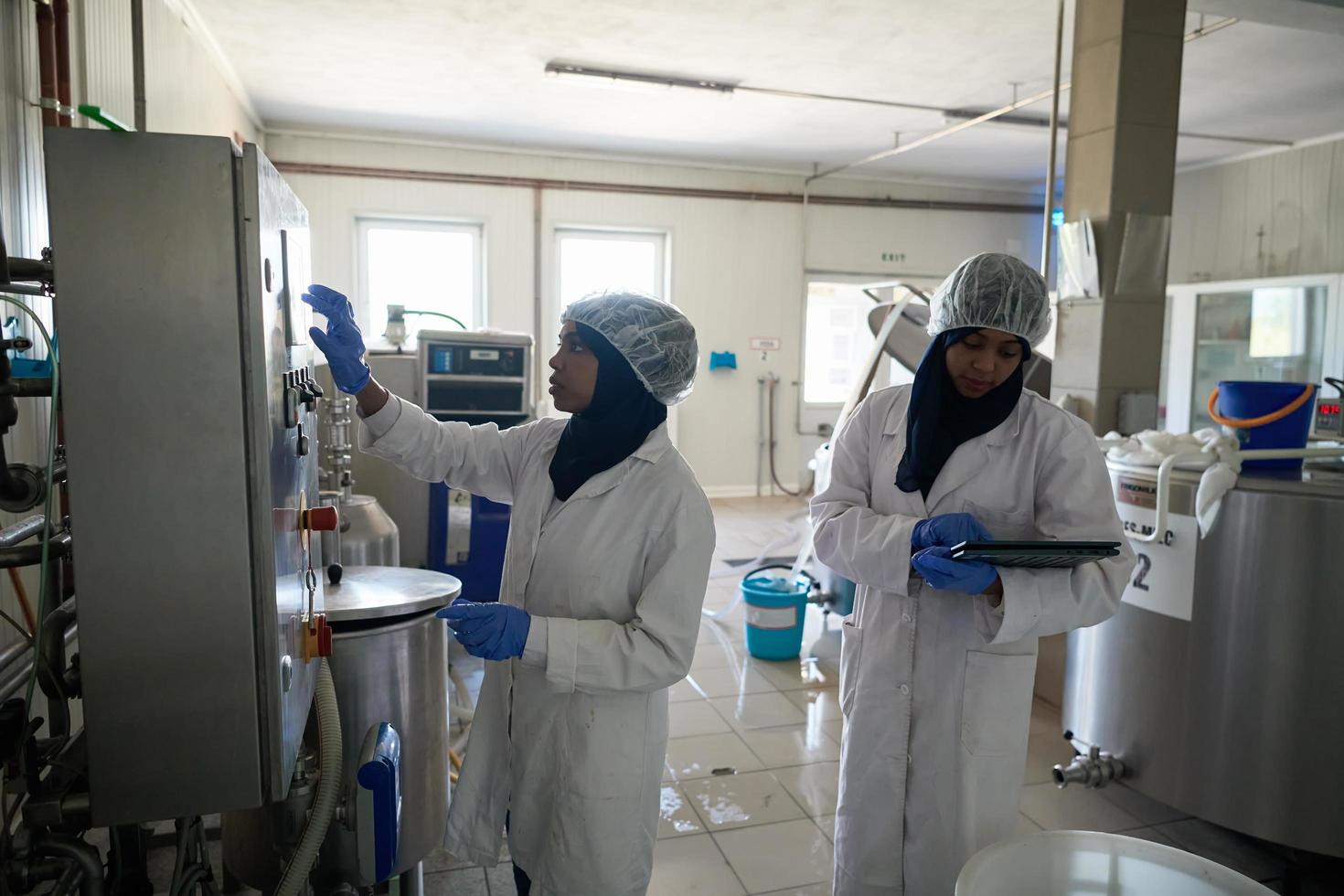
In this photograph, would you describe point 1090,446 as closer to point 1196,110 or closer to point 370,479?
point 370,479

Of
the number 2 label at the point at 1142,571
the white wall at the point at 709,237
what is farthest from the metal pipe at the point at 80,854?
the white wall at the point at 709,237

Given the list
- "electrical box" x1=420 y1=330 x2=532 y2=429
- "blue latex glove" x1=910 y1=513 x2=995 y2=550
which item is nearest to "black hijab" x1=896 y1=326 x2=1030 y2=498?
"blue latex glove" x1=910 y1=513 x2=995 y2=550

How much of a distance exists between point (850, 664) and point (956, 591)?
0.26 metres

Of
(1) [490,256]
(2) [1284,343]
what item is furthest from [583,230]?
(2) [1284,343]

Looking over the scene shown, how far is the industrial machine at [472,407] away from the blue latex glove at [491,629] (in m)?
2.22

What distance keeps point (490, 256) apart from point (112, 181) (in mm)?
5891

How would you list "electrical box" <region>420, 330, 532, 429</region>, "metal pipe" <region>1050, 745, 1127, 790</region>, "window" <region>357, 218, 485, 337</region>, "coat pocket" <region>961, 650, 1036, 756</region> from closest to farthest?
"coat pocket" <region>961, 650, 1036, 756</region>
"metal pipe" <region>1050, 745, 1127, 790</region>
"electrical box" <region>420, 330, 532, 429</region>
"window" <region>357, 218, 485, 337</region>

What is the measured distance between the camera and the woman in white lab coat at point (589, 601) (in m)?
1.20

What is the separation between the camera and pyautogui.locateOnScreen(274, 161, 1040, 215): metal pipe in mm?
6113

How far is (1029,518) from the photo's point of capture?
1.47 m

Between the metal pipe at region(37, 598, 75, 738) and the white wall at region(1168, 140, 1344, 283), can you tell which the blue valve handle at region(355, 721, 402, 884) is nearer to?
the metal pipe at region(37, 598, 75, 738)

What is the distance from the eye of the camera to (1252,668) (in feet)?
6.58

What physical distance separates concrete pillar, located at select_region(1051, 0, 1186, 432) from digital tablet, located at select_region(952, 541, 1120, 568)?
1.71m

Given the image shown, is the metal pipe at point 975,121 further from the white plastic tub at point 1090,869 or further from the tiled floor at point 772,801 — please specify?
the white plastic tub at point 1090,869
